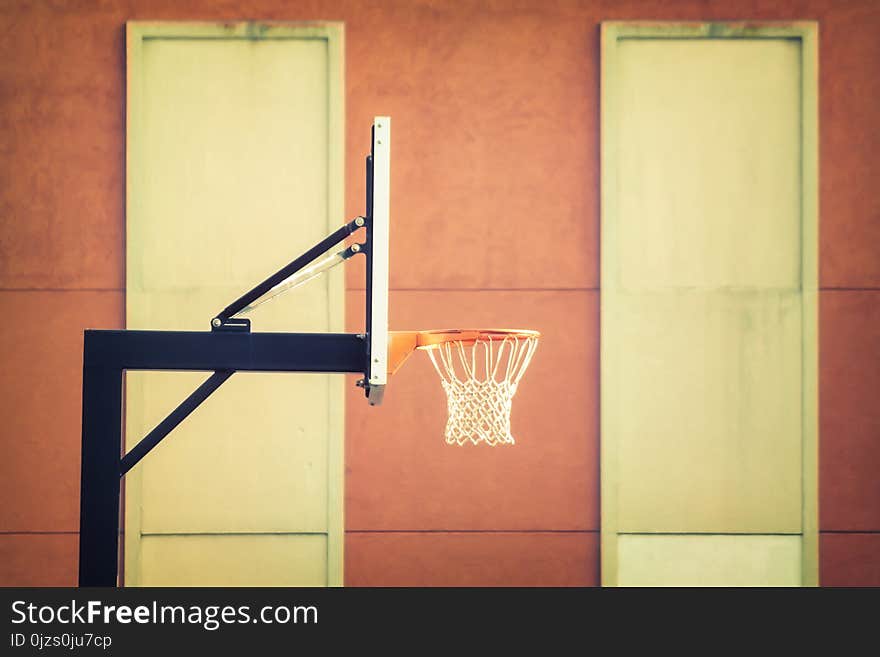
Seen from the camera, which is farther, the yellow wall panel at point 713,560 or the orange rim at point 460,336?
the yellow wall panel at point 713,560

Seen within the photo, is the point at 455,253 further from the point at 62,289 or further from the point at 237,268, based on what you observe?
the point at 62,289

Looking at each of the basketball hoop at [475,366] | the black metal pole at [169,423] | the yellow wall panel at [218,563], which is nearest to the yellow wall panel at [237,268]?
the yellow wall panel at [218,563]

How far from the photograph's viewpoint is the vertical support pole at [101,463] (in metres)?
3.03

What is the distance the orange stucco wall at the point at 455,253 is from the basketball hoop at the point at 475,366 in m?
0.18

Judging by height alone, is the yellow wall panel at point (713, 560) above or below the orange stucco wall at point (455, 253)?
→ below

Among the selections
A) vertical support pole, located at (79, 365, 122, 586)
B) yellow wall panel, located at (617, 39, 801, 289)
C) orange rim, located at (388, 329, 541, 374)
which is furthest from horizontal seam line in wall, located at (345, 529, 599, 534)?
vertical support pole, located at (79, 365, 122, 586)

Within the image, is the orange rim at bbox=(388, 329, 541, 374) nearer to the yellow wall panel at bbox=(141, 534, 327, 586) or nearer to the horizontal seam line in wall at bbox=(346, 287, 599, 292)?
the horizontal seam line in wall at bbox=(346, 287, 599, 292)

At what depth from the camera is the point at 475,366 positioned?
475 cm

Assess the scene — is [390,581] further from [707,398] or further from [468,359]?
[707,398]

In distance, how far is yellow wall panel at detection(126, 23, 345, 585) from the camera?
4949mm

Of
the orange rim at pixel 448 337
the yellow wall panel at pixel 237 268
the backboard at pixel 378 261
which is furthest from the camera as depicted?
the yellow wall panel at pixel 237 268

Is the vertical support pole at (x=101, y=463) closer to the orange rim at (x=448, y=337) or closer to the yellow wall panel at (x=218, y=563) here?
the orange rim at (x=448, y=337)

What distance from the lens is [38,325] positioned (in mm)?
5004

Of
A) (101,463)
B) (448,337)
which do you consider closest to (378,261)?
(448,337)
